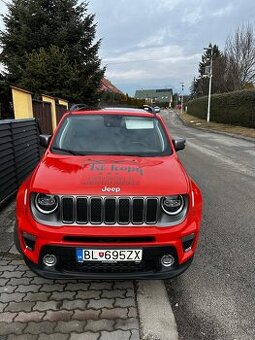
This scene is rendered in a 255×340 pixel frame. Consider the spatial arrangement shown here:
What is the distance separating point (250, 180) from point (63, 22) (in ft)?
64.2

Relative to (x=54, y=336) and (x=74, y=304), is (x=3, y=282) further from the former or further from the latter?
(x=54, y=336)

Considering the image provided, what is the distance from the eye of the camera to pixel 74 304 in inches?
135

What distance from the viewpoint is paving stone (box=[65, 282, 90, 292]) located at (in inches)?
146

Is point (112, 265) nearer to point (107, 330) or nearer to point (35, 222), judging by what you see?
point (107, 330)

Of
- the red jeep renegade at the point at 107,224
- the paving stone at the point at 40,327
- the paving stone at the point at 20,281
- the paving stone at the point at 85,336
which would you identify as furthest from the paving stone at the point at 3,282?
the paving stone at the point at 85,336

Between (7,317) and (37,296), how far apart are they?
15.8 inches

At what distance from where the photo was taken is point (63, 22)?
2461 centimetres

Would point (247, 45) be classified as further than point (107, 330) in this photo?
Yes

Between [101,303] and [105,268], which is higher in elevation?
[105,268]

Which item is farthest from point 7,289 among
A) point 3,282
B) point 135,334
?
point 135,334

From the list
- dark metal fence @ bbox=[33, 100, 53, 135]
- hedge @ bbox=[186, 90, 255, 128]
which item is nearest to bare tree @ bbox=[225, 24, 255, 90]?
hedge @ bbox=[186, 90, 255, 128]

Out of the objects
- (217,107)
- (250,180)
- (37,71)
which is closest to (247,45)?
(217,107)

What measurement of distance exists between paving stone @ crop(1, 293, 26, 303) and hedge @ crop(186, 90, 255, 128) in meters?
26.2

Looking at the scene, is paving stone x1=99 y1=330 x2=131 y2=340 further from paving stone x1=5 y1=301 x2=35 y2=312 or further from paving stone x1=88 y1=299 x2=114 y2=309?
paving stone x1=5 y1=301 x2=35 y2=312
